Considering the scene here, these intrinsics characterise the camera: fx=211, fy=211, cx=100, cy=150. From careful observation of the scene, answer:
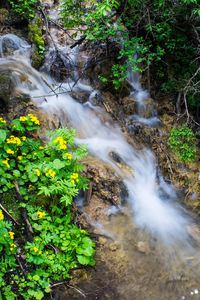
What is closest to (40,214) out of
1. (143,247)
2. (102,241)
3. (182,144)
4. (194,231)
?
(102,241)

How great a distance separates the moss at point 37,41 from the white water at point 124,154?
25 cm

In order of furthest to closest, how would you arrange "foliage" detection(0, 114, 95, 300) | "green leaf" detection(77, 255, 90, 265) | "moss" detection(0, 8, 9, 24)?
"moss" detection(0, 8, 9, 24)
"green leaf" detection(77, 255, 90, 265)
"foliage" detection(0, 114, 95, 300)

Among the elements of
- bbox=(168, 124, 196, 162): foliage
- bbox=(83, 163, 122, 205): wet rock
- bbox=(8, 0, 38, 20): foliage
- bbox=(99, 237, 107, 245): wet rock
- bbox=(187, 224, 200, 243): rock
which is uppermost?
bbox=(8, 0, 38, 20): foliage

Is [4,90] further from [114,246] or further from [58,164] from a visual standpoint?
[114,246]

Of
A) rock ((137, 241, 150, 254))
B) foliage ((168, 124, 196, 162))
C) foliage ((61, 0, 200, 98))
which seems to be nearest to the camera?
rock ((137, 241, 150, 254))

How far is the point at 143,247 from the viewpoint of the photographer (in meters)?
3.30

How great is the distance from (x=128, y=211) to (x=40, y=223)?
1.78 metres

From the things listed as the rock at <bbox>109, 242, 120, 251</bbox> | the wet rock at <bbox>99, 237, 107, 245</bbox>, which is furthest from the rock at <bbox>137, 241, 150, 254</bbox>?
the wet rock at <bbox>99, 237, 107, 245</bbox>

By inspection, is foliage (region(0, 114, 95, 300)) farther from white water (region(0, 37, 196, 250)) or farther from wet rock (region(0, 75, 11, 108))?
white water (region(0, 37, 196, 250))

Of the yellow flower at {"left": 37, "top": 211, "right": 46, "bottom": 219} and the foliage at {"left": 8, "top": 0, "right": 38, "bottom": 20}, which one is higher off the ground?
the foliage at {"left": 8, "top": 0, "right": 38, "bottom": 20}

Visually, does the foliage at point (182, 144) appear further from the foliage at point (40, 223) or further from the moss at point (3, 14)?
the moss at point (3, 14)

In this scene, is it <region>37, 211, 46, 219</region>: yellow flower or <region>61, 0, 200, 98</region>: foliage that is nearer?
<region>37, 211, 46, 219</region>: yellow flower

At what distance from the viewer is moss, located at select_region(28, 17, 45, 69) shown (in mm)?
5641

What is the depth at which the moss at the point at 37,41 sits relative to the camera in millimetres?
5641
